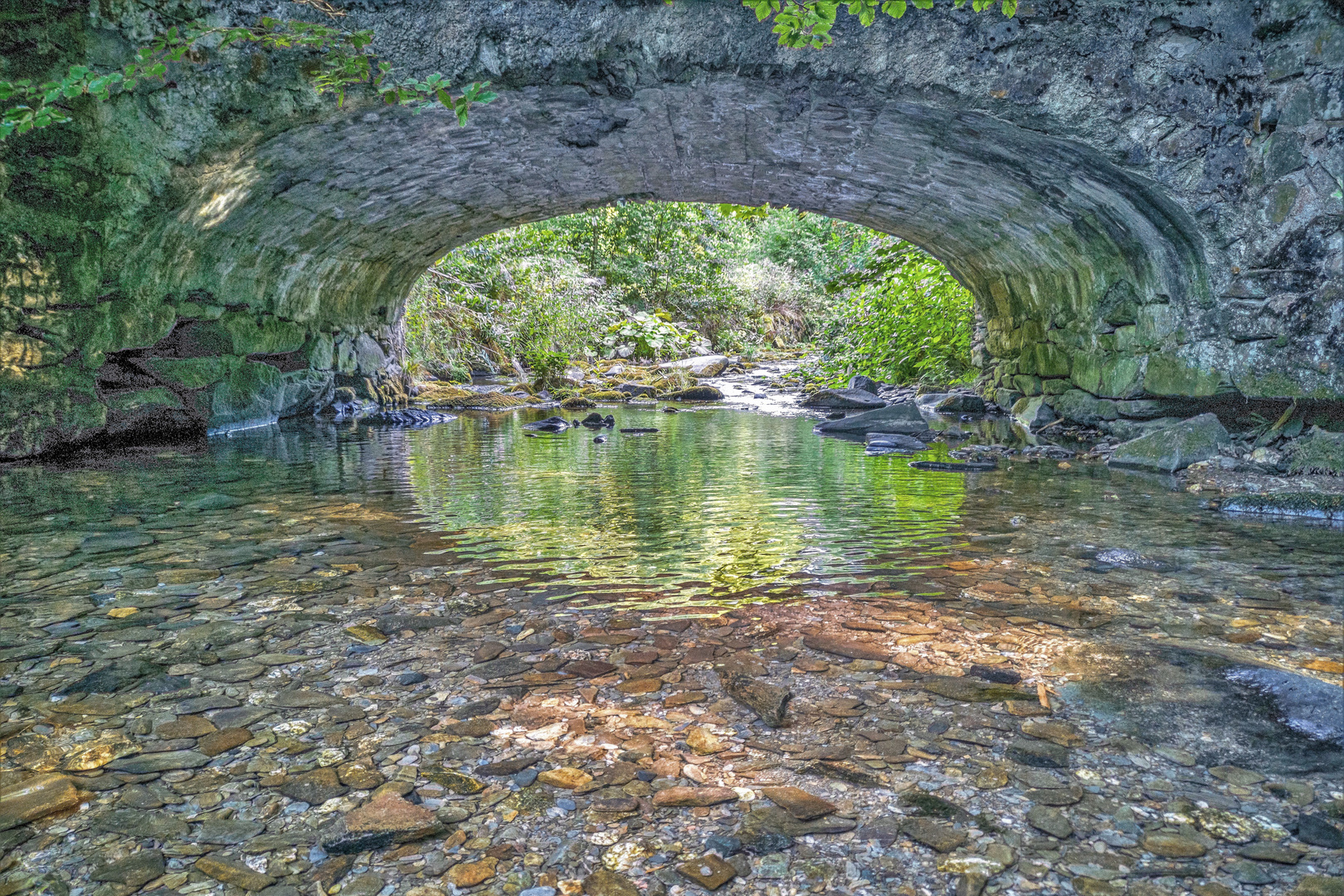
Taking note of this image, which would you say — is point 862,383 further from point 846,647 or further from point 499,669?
point 499,669

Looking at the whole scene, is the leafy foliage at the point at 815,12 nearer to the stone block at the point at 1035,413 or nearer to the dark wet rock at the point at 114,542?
the dark wet rock at the point at 114,542

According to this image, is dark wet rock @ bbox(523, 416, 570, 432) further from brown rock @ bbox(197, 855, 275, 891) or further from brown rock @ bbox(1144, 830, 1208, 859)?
brown rock @ bbox(1144, 830, 1208, 859)

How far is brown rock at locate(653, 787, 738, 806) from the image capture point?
149 centimetres

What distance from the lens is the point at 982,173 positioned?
5910 mm

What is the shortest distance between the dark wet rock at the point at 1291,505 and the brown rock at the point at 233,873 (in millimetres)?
4307

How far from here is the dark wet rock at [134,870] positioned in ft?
4.13

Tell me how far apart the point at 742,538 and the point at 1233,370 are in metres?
4.11

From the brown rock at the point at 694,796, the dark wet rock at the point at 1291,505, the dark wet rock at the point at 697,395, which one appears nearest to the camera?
the brown rock at the point at 694,796

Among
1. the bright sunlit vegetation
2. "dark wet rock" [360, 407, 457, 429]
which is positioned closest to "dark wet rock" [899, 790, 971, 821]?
the bright sunlit vegetation

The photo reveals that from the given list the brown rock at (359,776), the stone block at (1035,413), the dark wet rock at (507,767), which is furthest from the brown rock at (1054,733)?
the stone block at (1035,413)

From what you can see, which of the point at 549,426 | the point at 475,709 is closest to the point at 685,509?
the point at 475,709

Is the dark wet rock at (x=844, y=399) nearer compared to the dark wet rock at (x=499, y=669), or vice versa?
the dark wet rock at (x=499, y=669)

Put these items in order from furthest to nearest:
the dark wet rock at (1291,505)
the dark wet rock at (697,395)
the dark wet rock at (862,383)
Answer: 1. the dark wet rock at (697,395)
2. the dark wet rock at (862,383)
3. the dark wet rock at (1291,505)

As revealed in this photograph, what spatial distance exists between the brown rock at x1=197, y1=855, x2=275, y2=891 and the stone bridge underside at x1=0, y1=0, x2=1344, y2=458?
463cm
